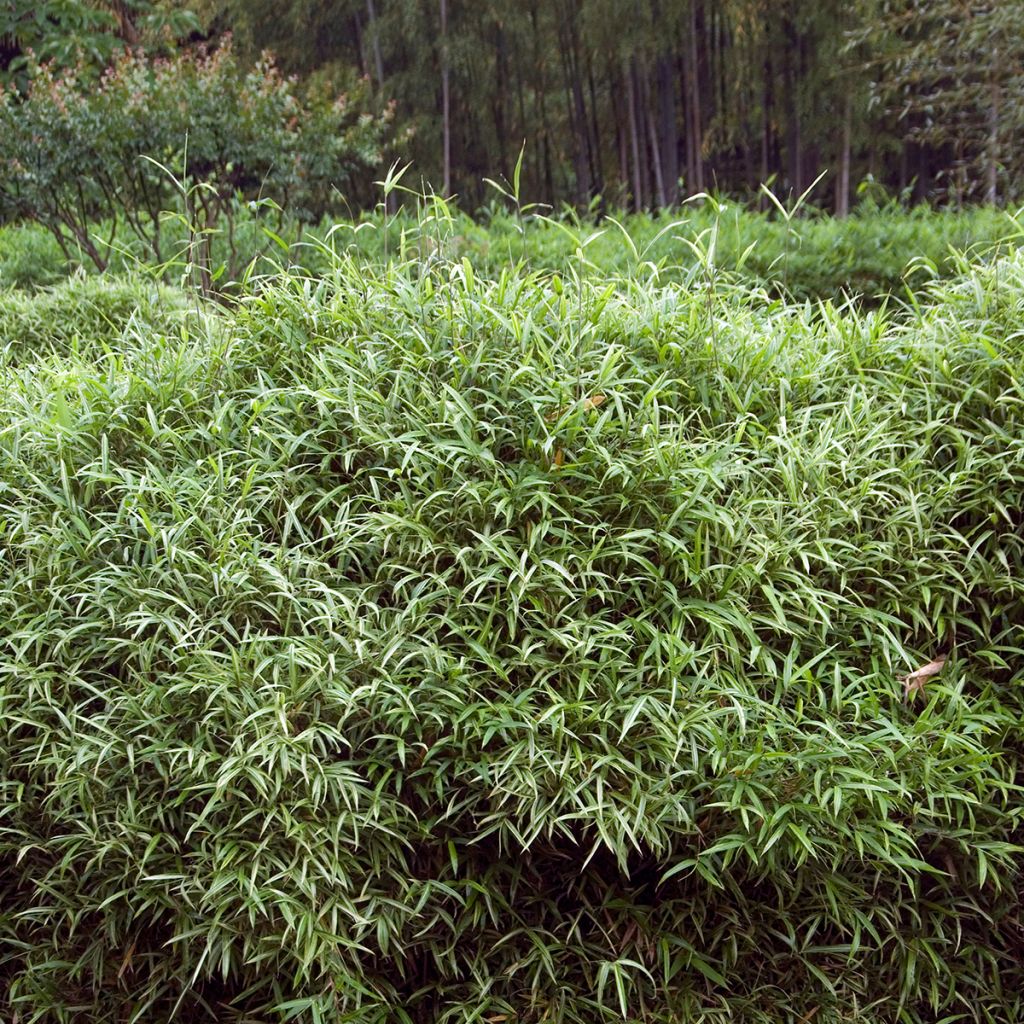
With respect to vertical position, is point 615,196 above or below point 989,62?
below

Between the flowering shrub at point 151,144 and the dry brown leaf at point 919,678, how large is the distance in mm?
4147

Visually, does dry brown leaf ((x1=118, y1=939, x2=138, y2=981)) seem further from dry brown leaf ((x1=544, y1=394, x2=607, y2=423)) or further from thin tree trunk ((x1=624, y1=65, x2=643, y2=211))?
thin tree trunk ((x1=624, y1=65, x2=643, y2=211))

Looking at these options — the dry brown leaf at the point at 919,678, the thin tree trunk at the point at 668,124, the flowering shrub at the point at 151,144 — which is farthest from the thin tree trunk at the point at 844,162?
the dry brown leaf at the point at 919,678

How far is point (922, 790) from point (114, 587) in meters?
1.37

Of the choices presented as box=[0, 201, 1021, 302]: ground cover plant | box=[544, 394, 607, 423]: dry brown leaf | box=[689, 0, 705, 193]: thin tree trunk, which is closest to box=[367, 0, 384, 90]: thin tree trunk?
box=[689, 0, 705, 193]: thin tree trunk

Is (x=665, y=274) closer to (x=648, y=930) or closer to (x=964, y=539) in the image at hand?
(x=964, y=539)

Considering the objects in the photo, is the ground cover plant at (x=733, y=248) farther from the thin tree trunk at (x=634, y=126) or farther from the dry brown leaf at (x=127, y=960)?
the thin tree trunk at (x=634, y=126)

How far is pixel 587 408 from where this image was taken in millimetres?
1922

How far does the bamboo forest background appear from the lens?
8523 mm

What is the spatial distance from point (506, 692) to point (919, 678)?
72 centimetres

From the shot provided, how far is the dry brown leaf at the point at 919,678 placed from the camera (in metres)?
1.83

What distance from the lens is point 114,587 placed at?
1798 mm

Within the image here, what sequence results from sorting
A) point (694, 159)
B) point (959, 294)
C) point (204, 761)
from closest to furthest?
point (204, 761) < point (959, 294) < point (694, 159)

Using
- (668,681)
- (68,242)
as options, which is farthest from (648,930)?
(68,242)
